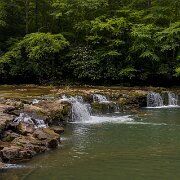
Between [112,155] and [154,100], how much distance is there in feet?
46.0

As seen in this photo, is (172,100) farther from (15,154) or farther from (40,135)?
(15,154)

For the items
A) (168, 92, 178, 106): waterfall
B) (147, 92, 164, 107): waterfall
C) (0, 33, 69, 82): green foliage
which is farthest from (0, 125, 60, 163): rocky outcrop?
(0, 33, 69, 82): green foliage

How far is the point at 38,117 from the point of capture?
16984 mm

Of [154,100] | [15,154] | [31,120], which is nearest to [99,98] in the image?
[154,100]

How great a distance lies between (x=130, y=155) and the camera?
12.5 m

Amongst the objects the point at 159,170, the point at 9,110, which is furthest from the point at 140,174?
the point at 9,110

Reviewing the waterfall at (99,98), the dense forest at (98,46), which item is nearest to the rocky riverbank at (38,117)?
the waterfall at (99,98)

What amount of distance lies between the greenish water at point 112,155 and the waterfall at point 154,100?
6.93m

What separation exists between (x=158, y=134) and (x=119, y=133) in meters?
1.57

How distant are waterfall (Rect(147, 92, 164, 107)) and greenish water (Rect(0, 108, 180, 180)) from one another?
22.7 ft

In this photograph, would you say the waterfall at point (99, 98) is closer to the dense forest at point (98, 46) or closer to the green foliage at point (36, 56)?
the dense forest at point (98, 46)

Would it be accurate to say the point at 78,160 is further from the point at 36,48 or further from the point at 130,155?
the point at 36,48

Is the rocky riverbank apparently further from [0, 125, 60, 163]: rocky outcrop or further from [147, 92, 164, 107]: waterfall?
[147, 92, 164, 107]: waterfall

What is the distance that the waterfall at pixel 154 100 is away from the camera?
26.0 m
